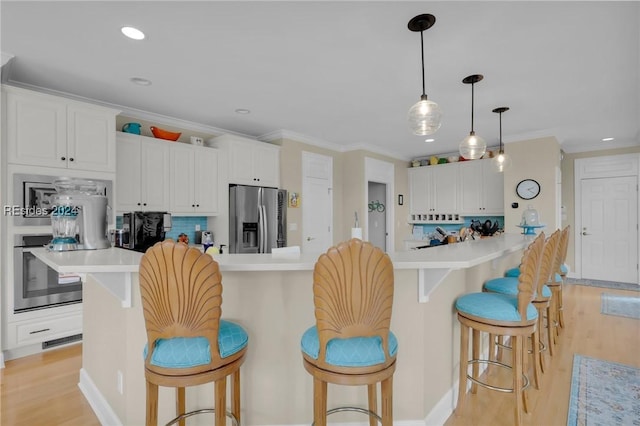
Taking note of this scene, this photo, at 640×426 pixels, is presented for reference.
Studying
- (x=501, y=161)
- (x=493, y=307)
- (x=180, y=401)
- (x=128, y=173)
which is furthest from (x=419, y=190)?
(x=180, y=401)

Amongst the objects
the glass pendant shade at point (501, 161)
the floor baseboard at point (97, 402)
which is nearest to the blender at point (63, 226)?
the floor baseboard at point (97, 402)

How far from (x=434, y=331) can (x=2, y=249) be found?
11.3ft

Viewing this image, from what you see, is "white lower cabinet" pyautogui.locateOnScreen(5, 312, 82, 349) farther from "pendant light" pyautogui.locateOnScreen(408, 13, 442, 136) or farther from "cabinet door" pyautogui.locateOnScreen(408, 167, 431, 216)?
"cabinet door" pyautogui.locateOnScreen(408, 167, 431, 216)

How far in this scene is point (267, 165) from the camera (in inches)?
179

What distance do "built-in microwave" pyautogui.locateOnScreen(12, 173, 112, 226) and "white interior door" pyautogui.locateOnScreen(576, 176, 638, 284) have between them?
25.8 ft

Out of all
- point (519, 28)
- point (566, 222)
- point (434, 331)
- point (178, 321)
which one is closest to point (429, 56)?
point (519, 28)

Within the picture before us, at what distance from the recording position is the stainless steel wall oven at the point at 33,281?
270 cm

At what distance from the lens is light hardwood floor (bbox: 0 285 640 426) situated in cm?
195

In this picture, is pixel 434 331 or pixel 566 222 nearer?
pixel 434 331

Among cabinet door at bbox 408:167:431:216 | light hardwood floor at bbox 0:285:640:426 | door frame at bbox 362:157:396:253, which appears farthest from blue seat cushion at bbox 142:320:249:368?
cabinet door at bbox 408:167:431:216

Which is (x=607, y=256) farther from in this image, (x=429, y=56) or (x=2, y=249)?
(x=2, y=249)

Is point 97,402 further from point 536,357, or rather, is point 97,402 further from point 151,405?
point 536,357

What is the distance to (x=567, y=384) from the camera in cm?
232

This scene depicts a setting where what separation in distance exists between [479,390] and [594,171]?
5.56 metres
